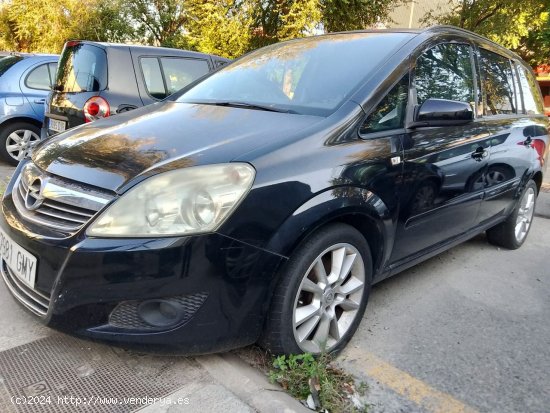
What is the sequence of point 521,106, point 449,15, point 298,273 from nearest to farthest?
point 298,273
point 521,106
point 449,15

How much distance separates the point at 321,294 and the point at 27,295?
1329mm

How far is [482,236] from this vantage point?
4594mm

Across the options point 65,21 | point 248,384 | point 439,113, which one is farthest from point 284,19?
point 65,21

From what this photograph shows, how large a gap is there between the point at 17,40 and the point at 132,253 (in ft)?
79.5

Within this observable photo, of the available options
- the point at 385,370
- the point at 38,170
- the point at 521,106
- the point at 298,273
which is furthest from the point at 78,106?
the point at 521,106

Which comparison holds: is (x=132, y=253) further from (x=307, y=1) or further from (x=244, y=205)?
(x=307, y=1)

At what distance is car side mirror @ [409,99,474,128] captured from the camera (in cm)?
255

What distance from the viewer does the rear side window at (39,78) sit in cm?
636

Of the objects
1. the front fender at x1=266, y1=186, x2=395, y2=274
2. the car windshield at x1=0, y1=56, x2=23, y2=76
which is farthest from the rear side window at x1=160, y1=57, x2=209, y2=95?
the front fender at x1=266, y1=186, x2=395, y2=274

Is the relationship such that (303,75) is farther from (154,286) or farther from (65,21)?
(65,21)

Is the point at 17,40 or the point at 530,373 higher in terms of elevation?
the point at 17,40

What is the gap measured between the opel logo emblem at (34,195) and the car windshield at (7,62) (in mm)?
5052

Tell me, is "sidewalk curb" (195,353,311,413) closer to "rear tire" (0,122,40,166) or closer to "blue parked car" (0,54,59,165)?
"blue parked car" (0,54,59,165)

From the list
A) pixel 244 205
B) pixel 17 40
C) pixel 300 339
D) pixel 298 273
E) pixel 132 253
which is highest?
pixel 17 40
